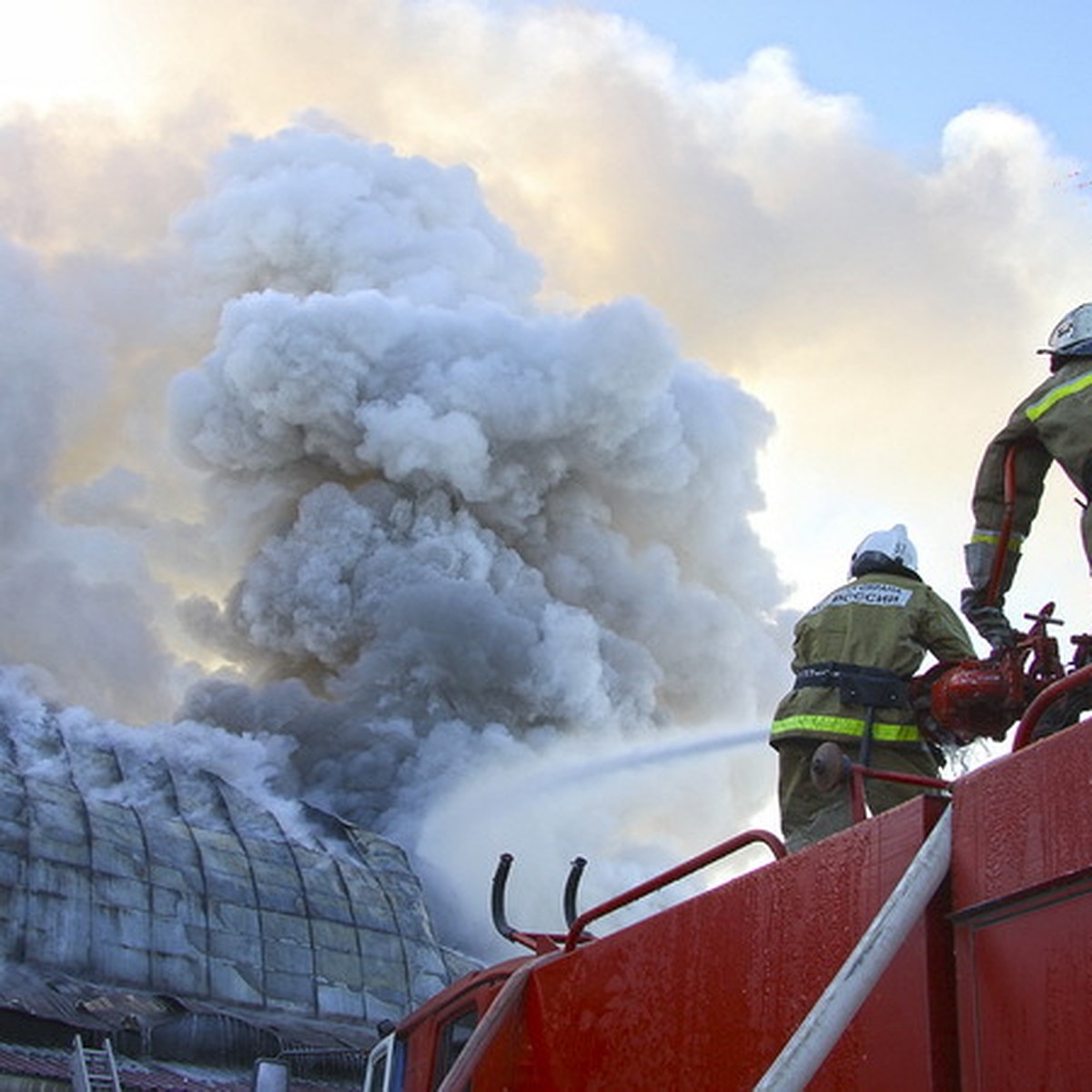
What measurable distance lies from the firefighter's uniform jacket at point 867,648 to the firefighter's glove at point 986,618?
57 cm

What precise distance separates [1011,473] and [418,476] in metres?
35.4

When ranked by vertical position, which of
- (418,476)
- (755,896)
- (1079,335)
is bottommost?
(755,896)

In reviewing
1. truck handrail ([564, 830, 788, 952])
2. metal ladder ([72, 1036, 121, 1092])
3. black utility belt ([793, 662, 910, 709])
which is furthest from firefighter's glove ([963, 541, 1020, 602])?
metal ladder ([72, 1036, 121, 1092])

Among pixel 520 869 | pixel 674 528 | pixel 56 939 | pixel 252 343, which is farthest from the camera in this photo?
pixel 674 528

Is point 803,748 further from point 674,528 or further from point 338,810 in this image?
point 674,528

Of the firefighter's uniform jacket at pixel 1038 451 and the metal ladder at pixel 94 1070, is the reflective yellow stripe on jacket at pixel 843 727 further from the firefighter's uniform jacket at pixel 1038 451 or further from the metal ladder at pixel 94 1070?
the metal ladder at pixel 94 1070

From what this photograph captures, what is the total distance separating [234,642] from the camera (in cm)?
4091

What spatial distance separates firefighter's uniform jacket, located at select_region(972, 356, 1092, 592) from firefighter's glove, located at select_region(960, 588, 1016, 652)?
91 millimetres

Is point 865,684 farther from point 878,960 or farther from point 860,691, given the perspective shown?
point 878,960

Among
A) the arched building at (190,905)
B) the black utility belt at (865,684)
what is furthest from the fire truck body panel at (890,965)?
the arched building at (190,905)

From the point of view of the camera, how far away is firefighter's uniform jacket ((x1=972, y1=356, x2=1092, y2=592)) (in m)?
4.12

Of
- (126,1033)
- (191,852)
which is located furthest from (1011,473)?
(191,852)

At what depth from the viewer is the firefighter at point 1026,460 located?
13.8ft

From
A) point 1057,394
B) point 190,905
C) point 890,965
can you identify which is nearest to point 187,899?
point 190,905
